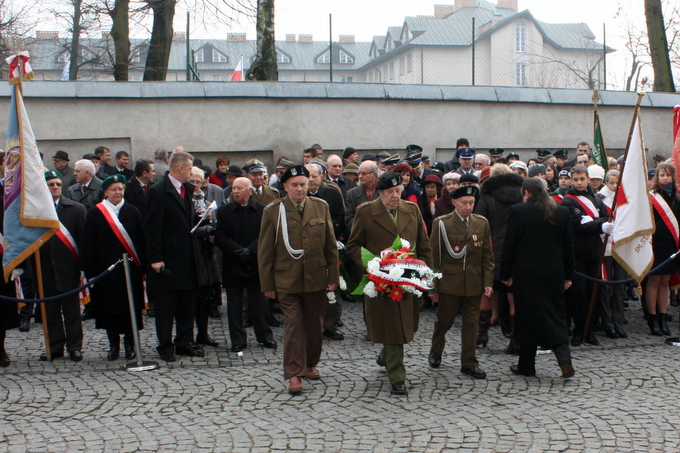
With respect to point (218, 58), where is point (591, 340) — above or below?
below

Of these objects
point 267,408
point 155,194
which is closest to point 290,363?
point 267,408

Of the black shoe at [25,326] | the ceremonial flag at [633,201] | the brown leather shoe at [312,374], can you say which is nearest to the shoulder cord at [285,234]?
the brown leather shoe at [312,374]

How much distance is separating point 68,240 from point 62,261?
224 mm

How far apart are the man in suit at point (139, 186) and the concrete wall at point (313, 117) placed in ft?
13.5

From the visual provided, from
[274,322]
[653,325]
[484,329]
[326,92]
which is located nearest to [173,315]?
[274,322]

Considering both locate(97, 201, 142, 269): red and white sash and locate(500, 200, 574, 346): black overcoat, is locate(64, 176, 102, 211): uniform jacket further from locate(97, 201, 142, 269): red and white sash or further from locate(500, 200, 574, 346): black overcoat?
locate(500, 200, 574, 346): black overcoat

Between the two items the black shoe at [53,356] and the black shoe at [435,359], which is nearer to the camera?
the black shoe at [435,359]

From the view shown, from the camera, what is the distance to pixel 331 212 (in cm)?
935

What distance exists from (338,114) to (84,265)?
8038 mm

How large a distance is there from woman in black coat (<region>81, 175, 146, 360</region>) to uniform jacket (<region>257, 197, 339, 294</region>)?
5.40ft

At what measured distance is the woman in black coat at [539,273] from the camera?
6938mm

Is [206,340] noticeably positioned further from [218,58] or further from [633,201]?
[218,58]

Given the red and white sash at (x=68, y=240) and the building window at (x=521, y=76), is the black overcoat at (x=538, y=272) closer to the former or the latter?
the red and white sash at (x=68, y=240)

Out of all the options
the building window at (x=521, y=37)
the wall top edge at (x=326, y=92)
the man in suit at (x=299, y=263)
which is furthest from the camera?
the building window at (x=521, y=37)
